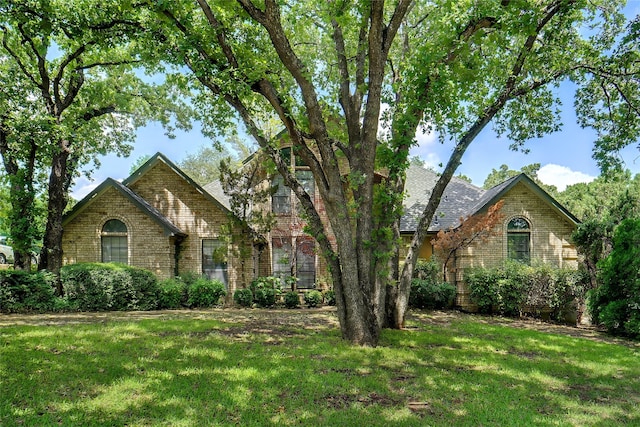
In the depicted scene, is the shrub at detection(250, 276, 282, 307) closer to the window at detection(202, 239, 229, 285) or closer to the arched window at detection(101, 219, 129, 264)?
the window at detection(202, 239, 229, 285)

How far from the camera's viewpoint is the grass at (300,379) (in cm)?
432

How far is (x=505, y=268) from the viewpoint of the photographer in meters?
13.9

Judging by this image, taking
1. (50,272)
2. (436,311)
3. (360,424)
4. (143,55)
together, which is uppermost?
(143,55)

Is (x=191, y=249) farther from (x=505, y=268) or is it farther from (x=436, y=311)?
(x=505, y=268)

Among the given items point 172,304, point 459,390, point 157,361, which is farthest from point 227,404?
point 172,304

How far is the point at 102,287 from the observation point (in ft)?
43.3

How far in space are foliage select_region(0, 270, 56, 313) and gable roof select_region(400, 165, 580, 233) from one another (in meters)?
13.0

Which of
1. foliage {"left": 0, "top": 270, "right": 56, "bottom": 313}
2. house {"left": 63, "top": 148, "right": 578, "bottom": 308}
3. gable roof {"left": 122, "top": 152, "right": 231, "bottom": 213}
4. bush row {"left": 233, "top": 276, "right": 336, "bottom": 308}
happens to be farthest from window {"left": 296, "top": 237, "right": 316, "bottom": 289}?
foliage {"left": 0, "top": 270, "right": 56, "bottom": 313}

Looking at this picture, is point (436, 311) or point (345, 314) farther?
point (436, 311)

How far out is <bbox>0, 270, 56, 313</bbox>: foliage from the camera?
12.8 metres

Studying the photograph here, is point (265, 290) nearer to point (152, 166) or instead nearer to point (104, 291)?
point (104, 291)

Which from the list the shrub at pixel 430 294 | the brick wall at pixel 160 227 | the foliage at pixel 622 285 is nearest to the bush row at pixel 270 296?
the brick wall at pixel 160 227

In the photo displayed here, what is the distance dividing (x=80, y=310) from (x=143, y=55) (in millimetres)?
9447

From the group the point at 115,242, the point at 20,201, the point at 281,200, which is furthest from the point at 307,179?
the point at 20,201
